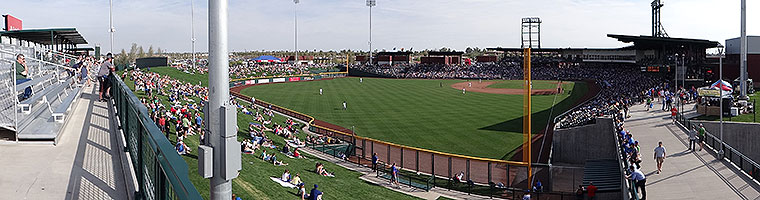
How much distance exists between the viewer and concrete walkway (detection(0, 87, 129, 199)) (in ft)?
19.0

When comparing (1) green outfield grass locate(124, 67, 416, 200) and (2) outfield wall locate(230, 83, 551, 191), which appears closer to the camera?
(1) green outfield grass locate(124, 67, 416, 200)

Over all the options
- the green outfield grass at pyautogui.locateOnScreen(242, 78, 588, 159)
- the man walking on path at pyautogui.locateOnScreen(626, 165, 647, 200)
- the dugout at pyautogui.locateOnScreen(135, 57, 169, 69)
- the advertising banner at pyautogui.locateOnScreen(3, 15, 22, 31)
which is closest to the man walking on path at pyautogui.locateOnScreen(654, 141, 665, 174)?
the man walking on path at pyautogui.locateOnScreen(626, 165, 647, 200)

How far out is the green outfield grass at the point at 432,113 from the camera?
29250 mm

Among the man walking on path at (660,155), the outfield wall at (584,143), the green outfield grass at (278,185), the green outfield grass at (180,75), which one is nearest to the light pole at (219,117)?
the green outfield grass at (278,185)

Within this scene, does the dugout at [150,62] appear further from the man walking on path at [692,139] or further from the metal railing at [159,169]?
the metal railing at [159,169]

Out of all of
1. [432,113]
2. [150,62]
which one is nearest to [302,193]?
[432,113]

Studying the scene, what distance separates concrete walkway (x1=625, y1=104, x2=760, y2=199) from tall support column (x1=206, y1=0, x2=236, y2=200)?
12.9 meters

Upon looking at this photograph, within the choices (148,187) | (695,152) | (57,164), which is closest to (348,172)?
(695,152)

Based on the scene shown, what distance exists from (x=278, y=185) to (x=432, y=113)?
85.8 feet

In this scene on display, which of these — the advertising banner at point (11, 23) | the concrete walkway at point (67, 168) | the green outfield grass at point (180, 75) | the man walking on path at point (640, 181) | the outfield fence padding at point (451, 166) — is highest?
the advertising banner at point (11, 23)

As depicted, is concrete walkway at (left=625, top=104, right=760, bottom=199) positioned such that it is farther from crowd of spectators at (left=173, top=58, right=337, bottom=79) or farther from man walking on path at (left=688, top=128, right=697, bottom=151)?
crowd of spectators at (left=173, top=58, right=337, bottom=79)

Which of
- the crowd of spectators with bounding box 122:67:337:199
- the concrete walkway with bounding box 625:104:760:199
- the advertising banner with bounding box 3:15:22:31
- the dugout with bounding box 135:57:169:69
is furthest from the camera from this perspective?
the dugout with bounding box 135:57:169:69

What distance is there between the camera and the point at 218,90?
3.76m

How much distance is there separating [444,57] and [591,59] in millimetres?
32881
